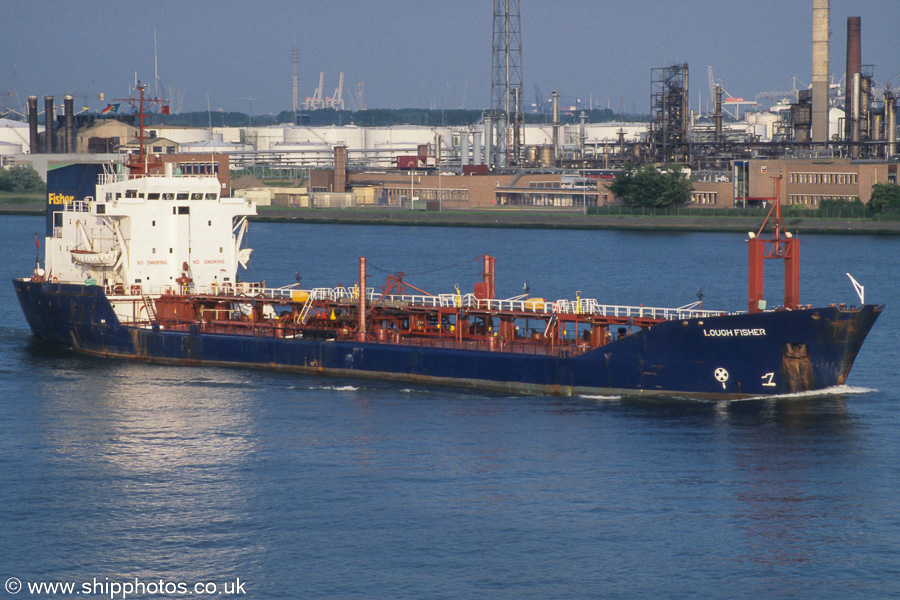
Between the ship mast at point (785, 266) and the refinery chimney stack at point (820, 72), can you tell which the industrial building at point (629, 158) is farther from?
the ship mast at point (785, 266)

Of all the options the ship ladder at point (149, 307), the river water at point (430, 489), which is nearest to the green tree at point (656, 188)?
the river water at point (430, 489)

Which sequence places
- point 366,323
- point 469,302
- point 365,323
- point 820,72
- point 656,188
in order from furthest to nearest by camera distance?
1. point 820,72
2. point 656,188
3. point 366,323
4. point 365,323
5. point 469,302

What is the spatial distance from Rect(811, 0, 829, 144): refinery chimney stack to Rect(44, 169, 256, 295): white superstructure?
86.0 meters

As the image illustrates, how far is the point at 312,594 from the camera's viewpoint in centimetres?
2019

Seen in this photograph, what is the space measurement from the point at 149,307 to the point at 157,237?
8.75 ft

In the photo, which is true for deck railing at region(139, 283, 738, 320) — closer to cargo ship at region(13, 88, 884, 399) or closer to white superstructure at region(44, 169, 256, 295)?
cargo ship at region(13, 88, 884, 399)

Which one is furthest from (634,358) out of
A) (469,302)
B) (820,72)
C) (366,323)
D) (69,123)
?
(69,123)

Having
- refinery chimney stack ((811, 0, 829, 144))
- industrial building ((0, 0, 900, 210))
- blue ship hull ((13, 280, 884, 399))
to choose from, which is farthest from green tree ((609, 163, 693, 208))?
blue ship hull ((13, 280, 884, 399))

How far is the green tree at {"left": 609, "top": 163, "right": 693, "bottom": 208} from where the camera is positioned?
10456 cm

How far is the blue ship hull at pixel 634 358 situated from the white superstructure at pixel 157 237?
78.1 inches

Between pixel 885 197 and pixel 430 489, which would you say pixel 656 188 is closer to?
pixel 885 197

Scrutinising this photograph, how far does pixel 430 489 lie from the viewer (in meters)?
24.9

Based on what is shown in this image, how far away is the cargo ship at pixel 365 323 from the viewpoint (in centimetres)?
3094

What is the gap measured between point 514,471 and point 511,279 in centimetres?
3757
